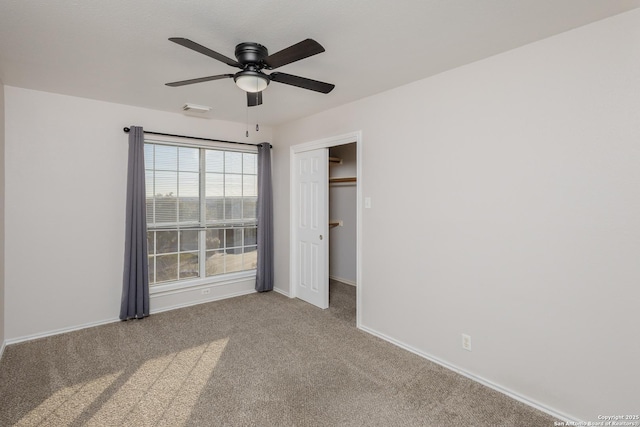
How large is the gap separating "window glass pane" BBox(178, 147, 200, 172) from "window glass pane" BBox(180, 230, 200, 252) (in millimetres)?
828

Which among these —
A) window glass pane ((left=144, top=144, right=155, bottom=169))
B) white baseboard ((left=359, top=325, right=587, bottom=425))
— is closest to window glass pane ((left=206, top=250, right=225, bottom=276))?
window glass pane ((left=144, top=144, right=155, bottom=169))

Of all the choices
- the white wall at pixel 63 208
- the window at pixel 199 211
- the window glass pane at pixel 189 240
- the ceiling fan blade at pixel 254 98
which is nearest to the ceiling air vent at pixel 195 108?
the white wall at pixel 63 208

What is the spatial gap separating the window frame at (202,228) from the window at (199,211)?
0.04 feet

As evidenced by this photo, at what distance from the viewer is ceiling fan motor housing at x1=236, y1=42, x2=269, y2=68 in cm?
204

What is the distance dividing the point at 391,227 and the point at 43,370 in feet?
10.6

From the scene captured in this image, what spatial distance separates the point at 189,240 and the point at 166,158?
1099 millimetres

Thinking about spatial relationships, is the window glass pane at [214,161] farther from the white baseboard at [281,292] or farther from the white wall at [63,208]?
the white baseboard at [281,292]

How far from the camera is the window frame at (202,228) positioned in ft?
12.8

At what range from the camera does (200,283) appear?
4184mm

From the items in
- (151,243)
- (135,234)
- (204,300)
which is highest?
(135,234)

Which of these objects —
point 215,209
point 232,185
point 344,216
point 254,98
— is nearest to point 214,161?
point 232,185

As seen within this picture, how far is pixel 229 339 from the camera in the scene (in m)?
3.13

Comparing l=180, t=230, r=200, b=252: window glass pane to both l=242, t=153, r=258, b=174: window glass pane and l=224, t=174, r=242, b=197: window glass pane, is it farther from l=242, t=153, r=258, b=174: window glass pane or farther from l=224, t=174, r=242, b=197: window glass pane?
l=242, t=153, r=258, b=174: window glass pane

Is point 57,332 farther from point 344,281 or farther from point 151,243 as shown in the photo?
point 344,281
